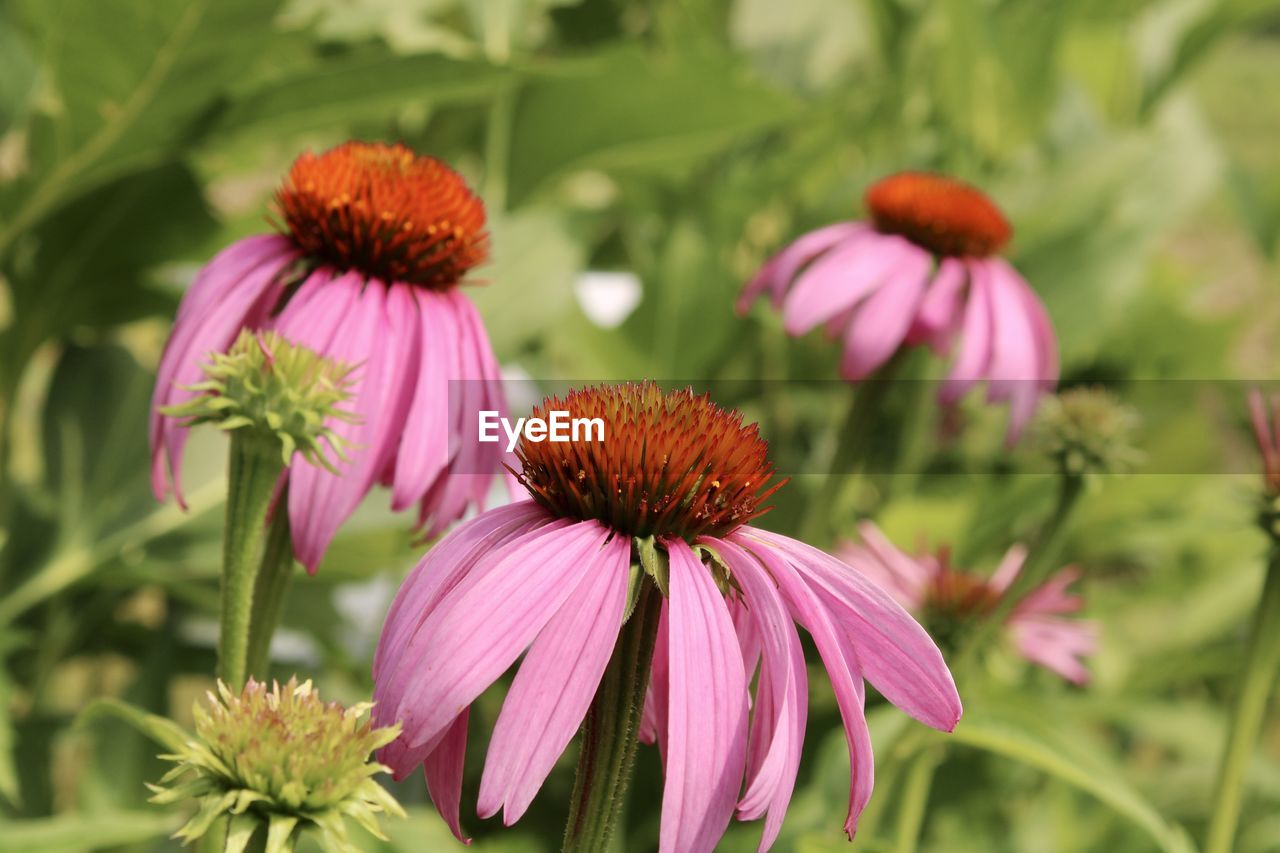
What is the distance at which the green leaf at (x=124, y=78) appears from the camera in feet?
2.17

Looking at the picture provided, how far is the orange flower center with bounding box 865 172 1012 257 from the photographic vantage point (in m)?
0.72

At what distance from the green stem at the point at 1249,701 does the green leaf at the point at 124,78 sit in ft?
1.69

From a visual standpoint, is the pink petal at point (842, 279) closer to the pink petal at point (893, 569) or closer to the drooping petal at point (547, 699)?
the pink petal at point (893, 569)

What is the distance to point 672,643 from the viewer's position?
0.29m

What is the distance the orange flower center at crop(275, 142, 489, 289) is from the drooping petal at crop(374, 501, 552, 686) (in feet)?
0.53

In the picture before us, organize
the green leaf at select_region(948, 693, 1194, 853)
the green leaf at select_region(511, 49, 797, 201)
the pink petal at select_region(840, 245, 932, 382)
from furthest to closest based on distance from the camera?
the green leaf at select_region(511, 49, 797, 201)
the pink petal at select_region(840, 245, 932, 382)
the green leaf at select_region(948, 693, 1194, 853)

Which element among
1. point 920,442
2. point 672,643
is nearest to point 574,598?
point 672,643

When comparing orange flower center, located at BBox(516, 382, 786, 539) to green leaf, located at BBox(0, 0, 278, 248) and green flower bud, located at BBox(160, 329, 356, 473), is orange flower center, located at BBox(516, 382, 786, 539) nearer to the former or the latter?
green flower bud, located at BBox(160, 329, 356, 473)

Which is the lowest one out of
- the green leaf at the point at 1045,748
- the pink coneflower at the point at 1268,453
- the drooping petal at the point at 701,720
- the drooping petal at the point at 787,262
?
the green leaf at the point at 1045,748

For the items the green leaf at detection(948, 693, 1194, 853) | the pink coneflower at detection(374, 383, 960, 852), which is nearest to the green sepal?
the pink coneflower at detection(374, 383, 960, 852)

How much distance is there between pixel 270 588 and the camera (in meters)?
0.40

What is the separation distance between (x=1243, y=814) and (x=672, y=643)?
0.84 metres

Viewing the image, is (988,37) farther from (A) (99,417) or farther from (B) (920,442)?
(A) (99,417)

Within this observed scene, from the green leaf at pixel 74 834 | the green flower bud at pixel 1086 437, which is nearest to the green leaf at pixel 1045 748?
the green flower bud at pixel 1086 437
